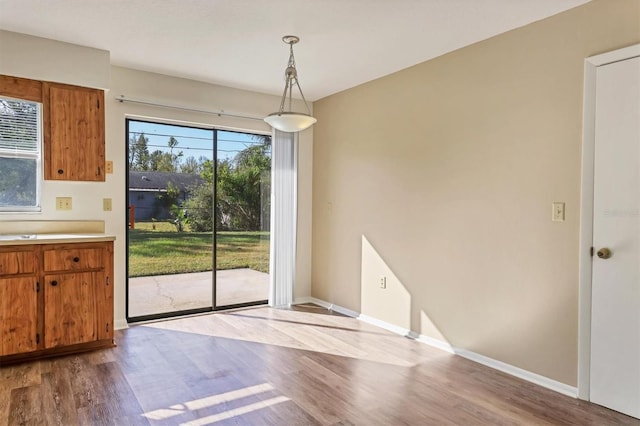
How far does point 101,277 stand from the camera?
3.43 m

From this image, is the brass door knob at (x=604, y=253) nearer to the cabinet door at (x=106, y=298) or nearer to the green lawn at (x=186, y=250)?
the green lawn at (x=186, y=250)

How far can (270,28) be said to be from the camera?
10.1ft

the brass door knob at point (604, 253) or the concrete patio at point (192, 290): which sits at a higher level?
the brass door knob at point (604, 253)

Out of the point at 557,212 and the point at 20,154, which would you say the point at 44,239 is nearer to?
the point at 20,154

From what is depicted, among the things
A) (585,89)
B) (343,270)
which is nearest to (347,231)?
(343,270)

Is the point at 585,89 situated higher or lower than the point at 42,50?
lower

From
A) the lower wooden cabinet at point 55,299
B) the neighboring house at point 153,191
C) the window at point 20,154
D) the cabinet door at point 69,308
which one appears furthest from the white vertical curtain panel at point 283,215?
the window at point 20,154

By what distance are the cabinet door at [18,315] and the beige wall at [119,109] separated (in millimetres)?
626

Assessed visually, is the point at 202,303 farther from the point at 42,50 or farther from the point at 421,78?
the point at 421,78

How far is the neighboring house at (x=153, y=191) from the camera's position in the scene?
165 inches

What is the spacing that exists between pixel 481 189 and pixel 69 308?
3.38 metres

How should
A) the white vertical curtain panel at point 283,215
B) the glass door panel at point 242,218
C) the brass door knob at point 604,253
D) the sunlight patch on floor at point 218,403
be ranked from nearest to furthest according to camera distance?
the sunlight patch on floor at point 218,403
the brass door knob at point 604,253
the glass door panel at point 242,218
the white vertical curtain panel at point 283,215

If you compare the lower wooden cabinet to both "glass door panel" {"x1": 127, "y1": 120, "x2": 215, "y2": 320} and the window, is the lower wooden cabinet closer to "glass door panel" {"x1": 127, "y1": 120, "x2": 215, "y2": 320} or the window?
the window

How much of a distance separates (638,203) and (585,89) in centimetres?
78
